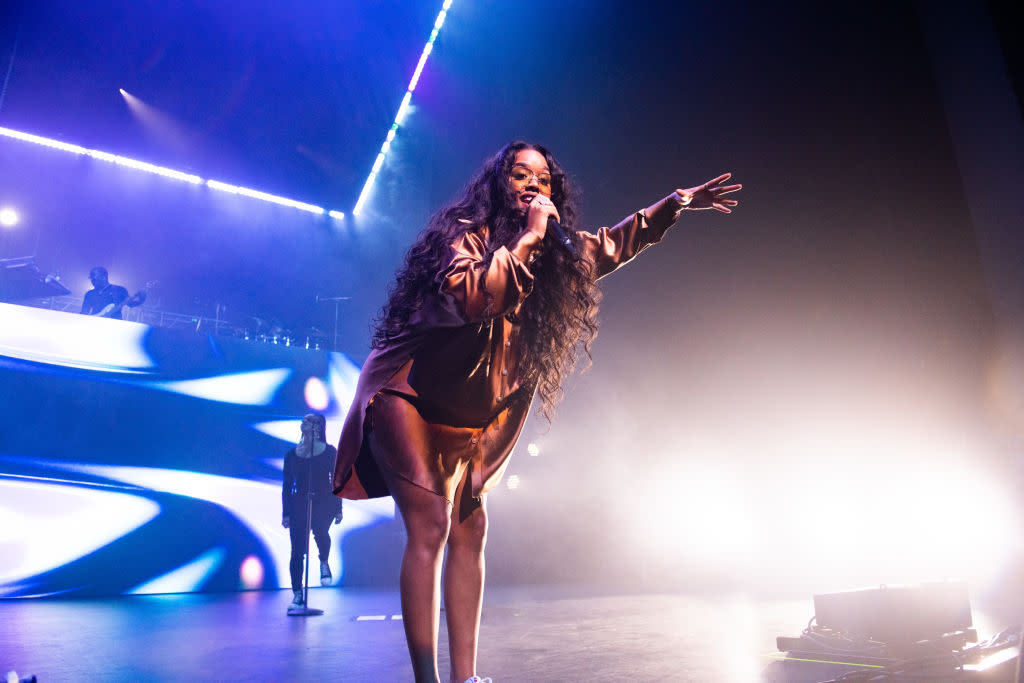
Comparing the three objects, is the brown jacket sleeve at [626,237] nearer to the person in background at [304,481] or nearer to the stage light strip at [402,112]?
the person in background at [304,481]

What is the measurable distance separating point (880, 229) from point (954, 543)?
216 centimetres

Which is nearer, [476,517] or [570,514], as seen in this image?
[476,517]

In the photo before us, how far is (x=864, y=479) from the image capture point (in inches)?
186

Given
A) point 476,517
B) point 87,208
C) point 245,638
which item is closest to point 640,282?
point 245,638

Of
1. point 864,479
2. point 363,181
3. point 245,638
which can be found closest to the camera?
point 245,638

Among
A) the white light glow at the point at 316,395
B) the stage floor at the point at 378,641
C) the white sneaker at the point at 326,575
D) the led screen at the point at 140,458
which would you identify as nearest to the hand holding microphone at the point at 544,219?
the stage floor at the point at 378,641

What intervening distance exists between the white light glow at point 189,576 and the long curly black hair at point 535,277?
5.19m

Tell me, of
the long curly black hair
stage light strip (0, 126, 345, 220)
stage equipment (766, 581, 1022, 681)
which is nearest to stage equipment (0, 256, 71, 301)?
stage light strip (0, 126, 345, 220)

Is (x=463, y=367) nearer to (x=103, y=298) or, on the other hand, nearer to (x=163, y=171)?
(x=103, y=298)

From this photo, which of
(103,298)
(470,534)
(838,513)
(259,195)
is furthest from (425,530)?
(259,195)

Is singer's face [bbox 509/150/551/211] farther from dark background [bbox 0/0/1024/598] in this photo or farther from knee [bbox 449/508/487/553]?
dark background [bbox 0/0/1024/598]

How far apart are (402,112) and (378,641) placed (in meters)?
6.07

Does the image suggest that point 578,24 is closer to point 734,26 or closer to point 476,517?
point 734,26

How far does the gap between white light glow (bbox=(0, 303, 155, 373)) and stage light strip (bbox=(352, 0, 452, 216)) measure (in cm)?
334
